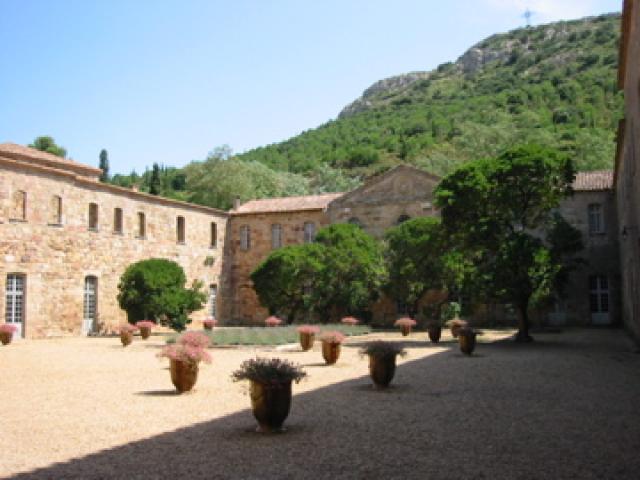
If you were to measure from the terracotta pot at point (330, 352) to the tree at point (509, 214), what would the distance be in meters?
6.56

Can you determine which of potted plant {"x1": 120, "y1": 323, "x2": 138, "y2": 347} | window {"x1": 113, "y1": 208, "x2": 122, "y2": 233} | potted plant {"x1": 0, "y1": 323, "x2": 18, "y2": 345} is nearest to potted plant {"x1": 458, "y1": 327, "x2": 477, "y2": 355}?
potted plant {"x1": 120, "y1": 323, "x2": 138, "y2": 347}

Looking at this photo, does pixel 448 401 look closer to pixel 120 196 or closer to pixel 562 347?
pixel 562 347

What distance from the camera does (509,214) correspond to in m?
19.3

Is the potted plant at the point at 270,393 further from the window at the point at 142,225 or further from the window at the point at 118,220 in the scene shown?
the window at the point at 142,225

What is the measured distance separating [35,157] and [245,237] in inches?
476

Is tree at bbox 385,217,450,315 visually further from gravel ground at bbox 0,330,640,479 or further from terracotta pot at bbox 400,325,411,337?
gravel ground at bbox 0,330,640,479

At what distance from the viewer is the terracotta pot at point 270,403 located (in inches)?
268

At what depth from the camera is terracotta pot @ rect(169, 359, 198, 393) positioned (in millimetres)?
9672

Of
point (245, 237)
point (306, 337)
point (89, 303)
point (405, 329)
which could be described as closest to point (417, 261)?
point (405, 329)

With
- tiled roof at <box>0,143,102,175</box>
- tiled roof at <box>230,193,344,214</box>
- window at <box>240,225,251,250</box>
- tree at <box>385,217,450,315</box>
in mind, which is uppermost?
tiled roof at <box>0,143,102,175</box>

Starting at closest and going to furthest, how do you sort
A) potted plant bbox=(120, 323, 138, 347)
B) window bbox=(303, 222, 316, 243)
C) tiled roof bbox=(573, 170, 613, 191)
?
potted plant bbox=(120, 323, 138, 347) → tiled roof bbox=(573, 170, 613, 191) → window bbox=(303, 222, 316, 243)

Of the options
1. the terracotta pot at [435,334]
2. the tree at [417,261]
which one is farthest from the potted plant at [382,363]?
the tree at [417,261]

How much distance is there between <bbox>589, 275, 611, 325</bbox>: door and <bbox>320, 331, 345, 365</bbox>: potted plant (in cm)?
1823

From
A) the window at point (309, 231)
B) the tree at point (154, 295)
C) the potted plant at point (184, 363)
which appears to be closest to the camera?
the potted plant at point (184, 363)
